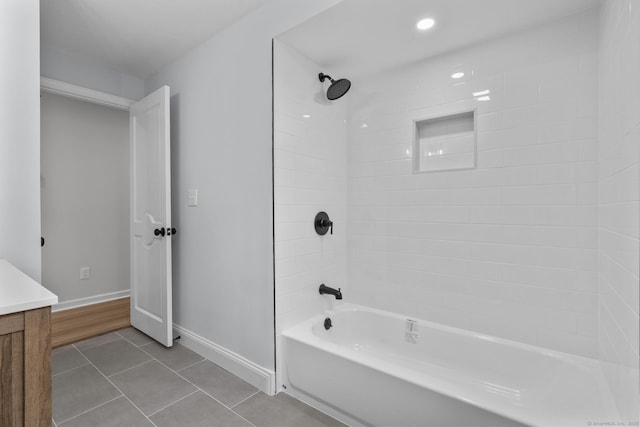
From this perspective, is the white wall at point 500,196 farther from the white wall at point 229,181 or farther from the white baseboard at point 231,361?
the white baseboard at point 231,361

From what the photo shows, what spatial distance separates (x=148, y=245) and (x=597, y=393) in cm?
315

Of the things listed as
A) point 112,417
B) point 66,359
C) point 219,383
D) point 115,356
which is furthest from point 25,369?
point 66,359

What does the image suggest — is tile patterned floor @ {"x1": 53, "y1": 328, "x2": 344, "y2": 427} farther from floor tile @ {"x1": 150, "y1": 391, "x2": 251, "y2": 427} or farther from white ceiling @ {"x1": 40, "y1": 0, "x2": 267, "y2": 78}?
white ceiling @ {"x1": 40, "y1": 0, "x2": 267, "y2": 78}

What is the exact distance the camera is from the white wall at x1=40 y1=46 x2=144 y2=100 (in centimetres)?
260

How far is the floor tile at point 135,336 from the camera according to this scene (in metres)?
2.65

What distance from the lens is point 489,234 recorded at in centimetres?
192

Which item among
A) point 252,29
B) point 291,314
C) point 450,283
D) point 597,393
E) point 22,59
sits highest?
point 252,29

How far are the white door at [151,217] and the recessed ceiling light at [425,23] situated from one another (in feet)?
6.41

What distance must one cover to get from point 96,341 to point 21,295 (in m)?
2.11

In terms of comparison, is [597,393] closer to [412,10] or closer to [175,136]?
[412,10]

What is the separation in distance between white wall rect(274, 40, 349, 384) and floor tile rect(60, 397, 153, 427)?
0.85m

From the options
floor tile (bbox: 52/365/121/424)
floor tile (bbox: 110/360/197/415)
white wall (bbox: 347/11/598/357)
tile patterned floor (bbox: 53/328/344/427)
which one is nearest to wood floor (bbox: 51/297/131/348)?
tile patterned floor (bbox: 53/328/344/427)

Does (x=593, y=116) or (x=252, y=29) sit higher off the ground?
(x=252, y=29)

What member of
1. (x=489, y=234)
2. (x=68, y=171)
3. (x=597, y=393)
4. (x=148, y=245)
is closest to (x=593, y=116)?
(x=489, y=234)
